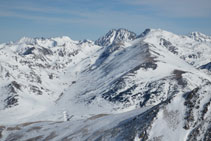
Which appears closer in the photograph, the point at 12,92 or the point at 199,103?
the point at 199,103

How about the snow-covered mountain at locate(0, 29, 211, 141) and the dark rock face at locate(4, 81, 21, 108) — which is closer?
the snow-covered mountain at locate(0, 29, 211, 141)

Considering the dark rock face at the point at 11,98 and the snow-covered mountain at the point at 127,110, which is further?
the dark rock face at the point at 11,98

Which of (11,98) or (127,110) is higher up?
(11,98)

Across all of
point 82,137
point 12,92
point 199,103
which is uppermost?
point 12,92

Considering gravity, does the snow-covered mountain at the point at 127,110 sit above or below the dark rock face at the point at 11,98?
below

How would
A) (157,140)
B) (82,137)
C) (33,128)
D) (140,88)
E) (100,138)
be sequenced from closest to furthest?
(157,140), (100,138), (82,137), (33,128), (140,88)

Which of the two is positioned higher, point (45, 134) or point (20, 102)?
point (20, 102)

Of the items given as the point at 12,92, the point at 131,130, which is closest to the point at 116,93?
the point at 12,92

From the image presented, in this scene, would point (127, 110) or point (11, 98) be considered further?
point (11, 98)

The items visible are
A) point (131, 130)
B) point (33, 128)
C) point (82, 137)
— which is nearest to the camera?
point (131, 130)

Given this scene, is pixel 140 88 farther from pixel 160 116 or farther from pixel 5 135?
pixel 160 116

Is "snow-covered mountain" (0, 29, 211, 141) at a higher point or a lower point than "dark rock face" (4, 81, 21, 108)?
lower
